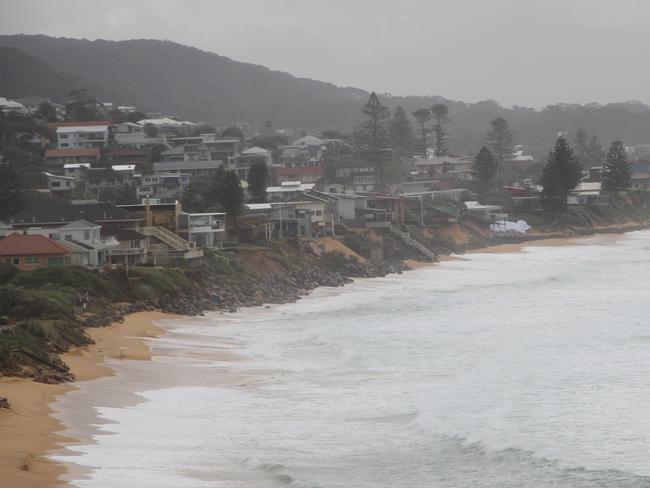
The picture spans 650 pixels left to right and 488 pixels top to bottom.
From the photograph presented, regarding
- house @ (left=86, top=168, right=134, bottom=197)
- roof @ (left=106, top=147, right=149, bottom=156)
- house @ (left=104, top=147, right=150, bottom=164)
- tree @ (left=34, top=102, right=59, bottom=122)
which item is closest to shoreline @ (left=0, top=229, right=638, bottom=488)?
house @ (left=86, top=168, right=134, bottom=197)

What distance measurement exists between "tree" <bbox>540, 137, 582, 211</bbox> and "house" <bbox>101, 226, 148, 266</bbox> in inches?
1616

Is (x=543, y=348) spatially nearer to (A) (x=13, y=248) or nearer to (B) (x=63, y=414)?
(B) (x=63, y=414)

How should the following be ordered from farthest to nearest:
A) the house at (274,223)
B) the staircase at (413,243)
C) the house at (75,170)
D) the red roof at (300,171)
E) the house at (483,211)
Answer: the red roof at (300,171), the house at (75,170), the house at (483,211), the staircase at (413,243), the house at (274,223)

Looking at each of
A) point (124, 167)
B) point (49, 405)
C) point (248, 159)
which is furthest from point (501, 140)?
point (49, 405)

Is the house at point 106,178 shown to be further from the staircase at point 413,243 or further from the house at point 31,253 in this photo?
the house at point 31,253

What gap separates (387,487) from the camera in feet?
49.8

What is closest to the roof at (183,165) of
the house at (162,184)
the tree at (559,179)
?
the house at (162,184)

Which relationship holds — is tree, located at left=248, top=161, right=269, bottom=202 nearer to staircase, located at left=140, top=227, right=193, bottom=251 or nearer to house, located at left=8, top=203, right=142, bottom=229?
house, located at left=8, top=203, right=142, bottom=229

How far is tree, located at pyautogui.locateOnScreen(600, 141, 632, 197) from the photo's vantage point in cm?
8625

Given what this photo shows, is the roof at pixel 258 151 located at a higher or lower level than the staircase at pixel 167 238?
higher

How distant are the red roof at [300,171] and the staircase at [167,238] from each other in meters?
44.5

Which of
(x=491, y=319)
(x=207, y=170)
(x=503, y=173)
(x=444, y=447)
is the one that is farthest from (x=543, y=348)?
(x=503, y=173)

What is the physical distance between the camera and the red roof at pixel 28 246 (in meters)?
37.2

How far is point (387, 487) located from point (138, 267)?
24.5 metres
